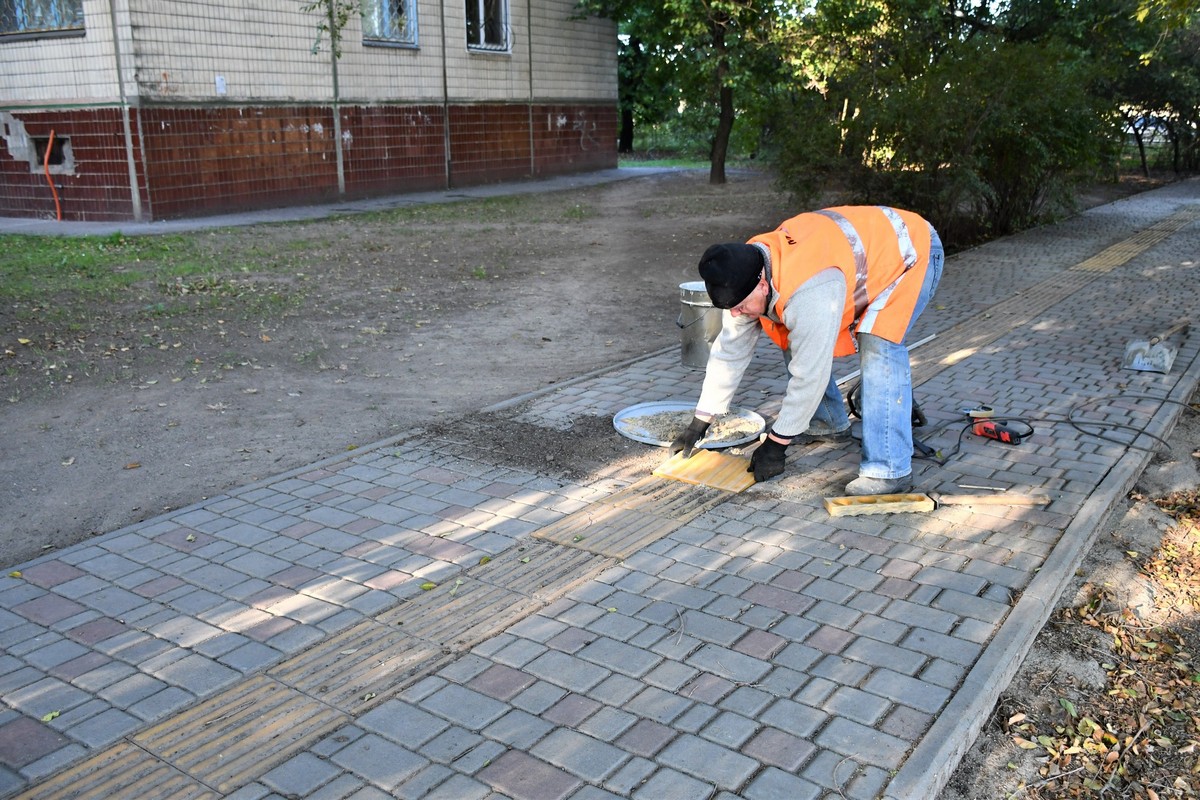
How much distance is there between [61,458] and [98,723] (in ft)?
9.40

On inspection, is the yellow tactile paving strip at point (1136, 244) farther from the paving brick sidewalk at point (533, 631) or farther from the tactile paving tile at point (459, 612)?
the tactile paving tile at point (459, 612)

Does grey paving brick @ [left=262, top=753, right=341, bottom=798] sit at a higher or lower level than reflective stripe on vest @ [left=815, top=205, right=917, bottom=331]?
lower

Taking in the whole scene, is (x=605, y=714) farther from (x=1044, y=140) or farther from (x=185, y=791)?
(x=1044, y=140)

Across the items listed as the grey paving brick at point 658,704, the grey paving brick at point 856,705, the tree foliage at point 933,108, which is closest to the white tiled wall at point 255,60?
the tree foliage at point 933,108

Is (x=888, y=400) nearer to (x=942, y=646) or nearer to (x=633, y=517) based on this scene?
(x=633, y=517)

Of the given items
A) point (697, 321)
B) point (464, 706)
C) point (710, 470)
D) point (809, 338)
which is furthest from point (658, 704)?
point (697, 321)

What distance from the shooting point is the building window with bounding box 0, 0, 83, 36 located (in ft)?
48.3

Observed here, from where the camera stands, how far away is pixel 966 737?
10.3 ft

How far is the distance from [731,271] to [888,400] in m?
1.06

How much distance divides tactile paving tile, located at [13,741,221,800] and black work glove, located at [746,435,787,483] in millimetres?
2981

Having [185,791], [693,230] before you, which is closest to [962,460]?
[185,791]

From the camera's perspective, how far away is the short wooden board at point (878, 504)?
15.5ft

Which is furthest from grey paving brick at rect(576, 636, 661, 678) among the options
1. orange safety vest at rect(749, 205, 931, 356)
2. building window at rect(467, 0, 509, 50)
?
building window at rect(467, 0, 509, 50)

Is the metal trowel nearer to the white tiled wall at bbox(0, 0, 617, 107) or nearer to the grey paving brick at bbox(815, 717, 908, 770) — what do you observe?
the grey paving brick at bbox(815, 717, 908, 770)
